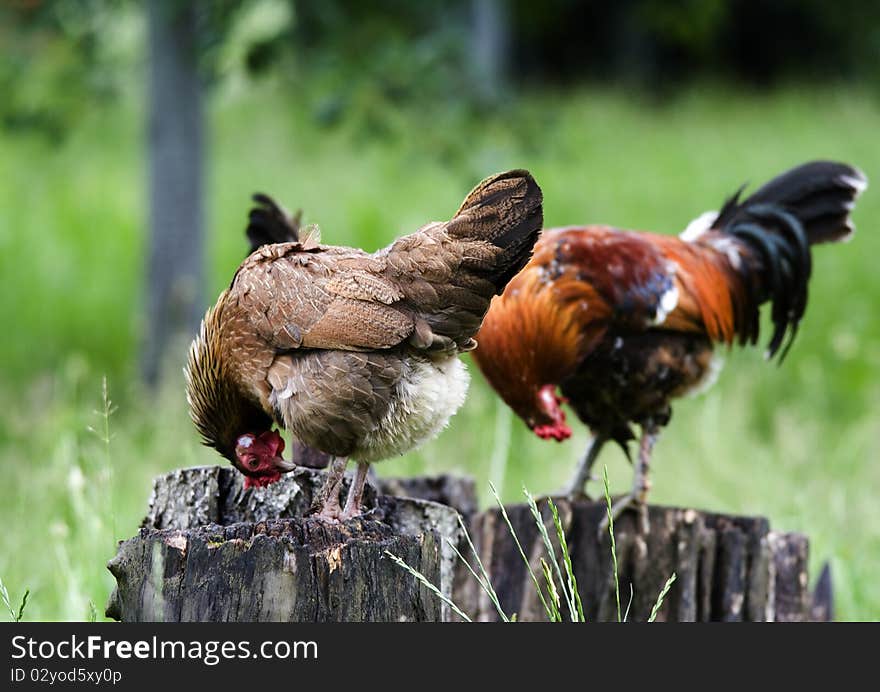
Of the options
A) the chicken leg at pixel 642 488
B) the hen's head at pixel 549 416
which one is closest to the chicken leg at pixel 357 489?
the chicken leg at pixel 642 488

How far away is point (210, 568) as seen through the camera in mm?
2770

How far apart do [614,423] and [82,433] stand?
336 cm

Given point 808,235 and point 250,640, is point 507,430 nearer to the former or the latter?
point 808,235

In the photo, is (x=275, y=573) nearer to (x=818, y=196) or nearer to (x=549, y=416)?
(x=549, y=416)

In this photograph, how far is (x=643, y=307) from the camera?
4.82 meters

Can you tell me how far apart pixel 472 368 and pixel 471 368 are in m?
0.02

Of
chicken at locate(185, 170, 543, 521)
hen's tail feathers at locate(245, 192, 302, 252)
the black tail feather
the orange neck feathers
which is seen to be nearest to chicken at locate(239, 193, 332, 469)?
hen's tail feathers at locate(245, 192, 302, 252)

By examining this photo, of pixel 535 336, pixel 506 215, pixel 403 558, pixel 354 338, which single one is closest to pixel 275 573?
pixel 403 558

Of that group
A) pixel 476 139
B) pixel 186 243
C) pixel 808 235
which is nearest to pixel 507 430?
pixel 808 235

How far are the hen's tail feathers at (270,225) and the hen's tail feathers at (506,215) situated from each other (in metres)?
1.51

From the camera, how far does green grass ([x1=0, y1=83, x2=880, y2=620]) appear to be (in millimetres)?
5656

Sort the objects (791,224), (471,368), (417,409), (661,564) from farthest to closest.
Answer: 1. (471,368)
2. (791,224)
3. (661,564)
4. (417,409)

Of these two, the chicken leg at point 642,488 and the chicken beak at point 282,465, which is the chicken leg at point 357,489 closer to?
the chicken beak at point 282,465

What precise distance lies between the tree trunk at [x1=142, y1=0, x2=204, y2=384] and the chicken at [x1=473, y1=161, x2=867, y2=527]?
13.5 feet
